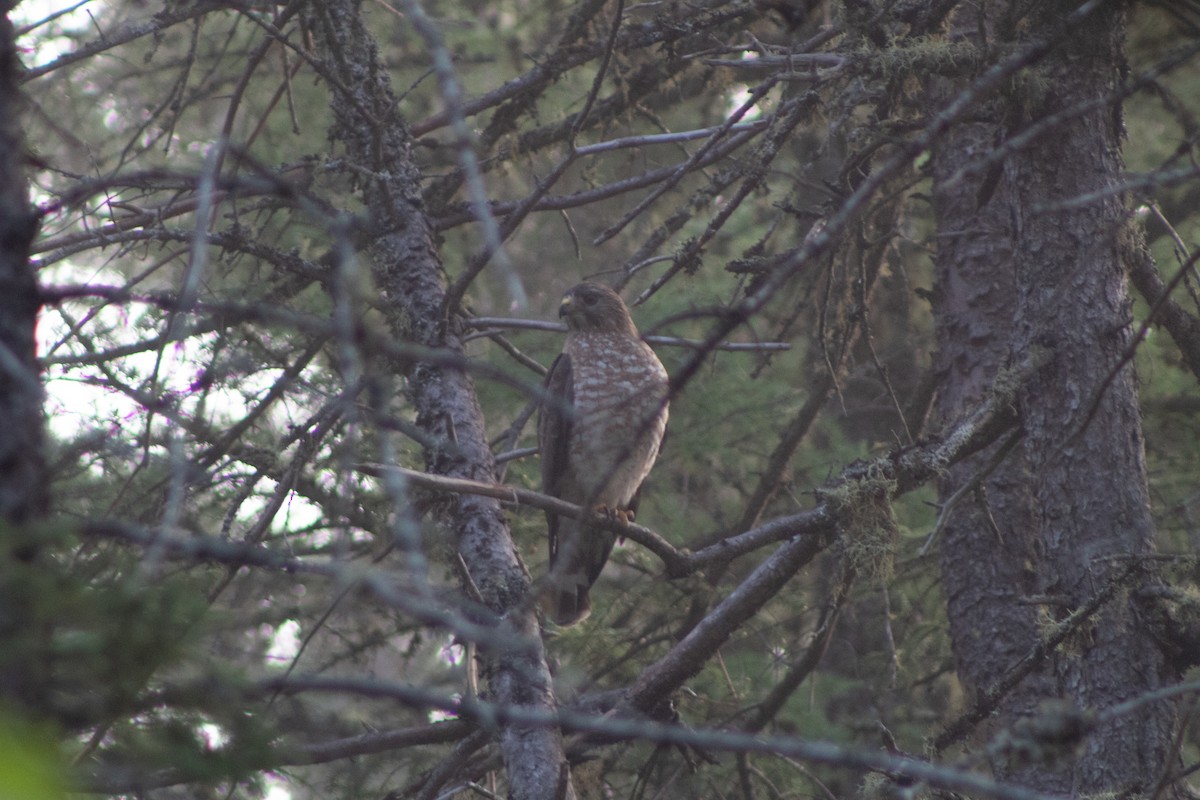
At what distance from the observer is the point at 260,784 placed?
182 centimetres

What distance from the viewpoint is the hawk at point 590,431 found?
20.0ft

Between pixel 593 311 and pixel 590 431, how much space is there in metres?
0.82

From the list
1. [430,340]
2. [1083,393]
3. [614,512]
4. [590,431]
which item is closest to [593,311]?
[590,431]

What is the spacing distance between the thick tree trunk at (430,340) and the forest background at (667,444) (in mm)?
18

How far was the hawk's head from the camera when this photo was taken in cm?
→ 662

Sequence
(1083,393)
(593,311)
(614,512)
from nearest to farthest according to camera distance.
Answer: (1083,393), (614,512), (593,311)

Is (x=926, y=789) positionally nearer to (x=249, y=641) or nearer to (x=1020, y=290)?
(x=1020, y=290)

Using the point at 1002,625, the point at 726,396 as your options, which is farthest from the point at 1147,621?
the point at 726,396

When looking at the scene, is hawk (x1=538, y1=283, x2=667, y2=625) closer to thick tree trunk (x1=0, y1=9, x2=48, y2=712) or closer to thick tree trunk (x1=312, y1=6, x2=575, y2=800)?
thick tree trunk (x1=312, y1=6, x2=575, y2=800)

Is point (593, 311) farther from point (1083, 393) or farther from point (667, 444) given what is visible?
point (1083, 393)

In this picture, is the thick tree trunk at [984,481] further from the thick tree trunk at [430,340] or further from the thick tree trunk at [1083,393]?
the thick tree trunk at [430,340]

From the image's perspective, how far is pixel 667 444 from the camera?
7.68 metres

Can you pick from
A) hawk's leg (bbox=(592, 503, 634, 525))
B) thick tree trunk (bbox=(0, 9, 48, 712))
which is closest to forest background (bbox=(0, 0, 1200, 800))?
thick tree trunk (bbox=(0, 9, 48, 712))

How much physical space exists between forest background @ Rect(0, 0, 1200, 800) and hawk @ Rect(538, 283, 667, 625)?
0.26m
